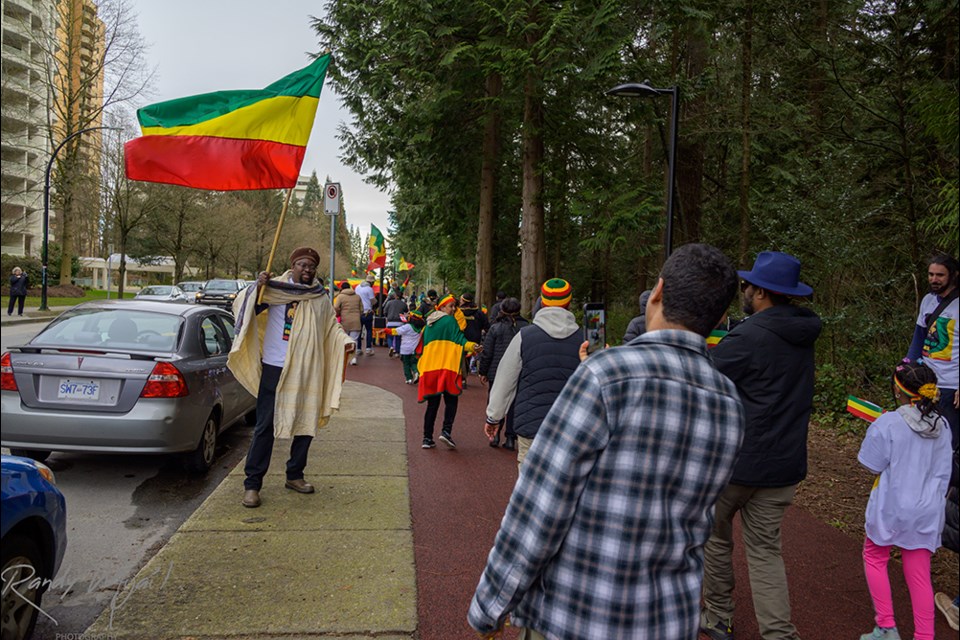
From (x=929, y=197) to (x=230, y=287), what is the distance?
31567 millimetres

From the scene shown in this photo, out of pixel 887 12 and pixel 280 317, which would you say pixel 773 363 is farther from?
pixel 887 12

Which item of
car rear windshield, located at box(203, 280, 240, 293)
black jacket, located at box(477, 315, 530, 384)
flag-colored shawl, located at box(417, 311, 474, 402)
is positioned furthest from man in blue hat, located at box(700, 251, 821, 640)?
car rear windshield, located at box(203, 280, 240, 293)

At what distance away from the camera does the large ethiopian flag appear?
18.7 feet

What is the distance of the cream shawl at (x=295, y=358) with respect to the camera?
18.4ft

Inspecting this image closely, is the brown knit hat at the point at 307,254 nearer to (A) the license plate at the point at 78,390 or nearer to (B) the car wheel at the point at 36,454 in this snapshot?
(A) the license plate at the point at 78,390

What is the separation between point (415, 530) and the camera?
5289 millimetres

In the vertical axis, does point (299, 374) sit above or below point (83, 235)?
below

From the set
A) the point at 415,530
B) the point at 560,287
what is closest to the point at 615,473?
the point at 560,287

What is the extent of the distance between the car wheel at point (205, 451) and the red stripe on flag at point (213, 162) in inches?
93.8

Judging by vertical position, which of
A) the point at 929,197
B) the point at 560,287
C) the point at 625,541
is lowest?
the point at 625,541

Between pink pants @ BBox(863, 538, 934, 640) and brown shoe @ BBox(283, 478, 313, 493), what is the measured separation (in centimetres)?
426

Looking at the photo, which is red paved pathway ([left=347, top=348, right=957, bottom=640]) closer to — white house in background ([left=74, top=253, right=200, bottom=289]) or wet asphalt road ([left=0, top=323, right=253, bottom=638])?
wet asphalt road ([left=0, top=323, right=253, bottom=638])

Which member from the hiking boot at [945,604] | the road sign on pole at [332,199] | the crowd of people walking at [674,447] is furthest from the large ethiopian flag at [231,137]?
the hiking boot at [945,604]

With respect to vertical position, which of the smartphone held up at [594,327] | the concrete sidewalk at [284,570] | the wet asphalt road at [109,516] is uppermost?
the smartphone held up at [594,327]
